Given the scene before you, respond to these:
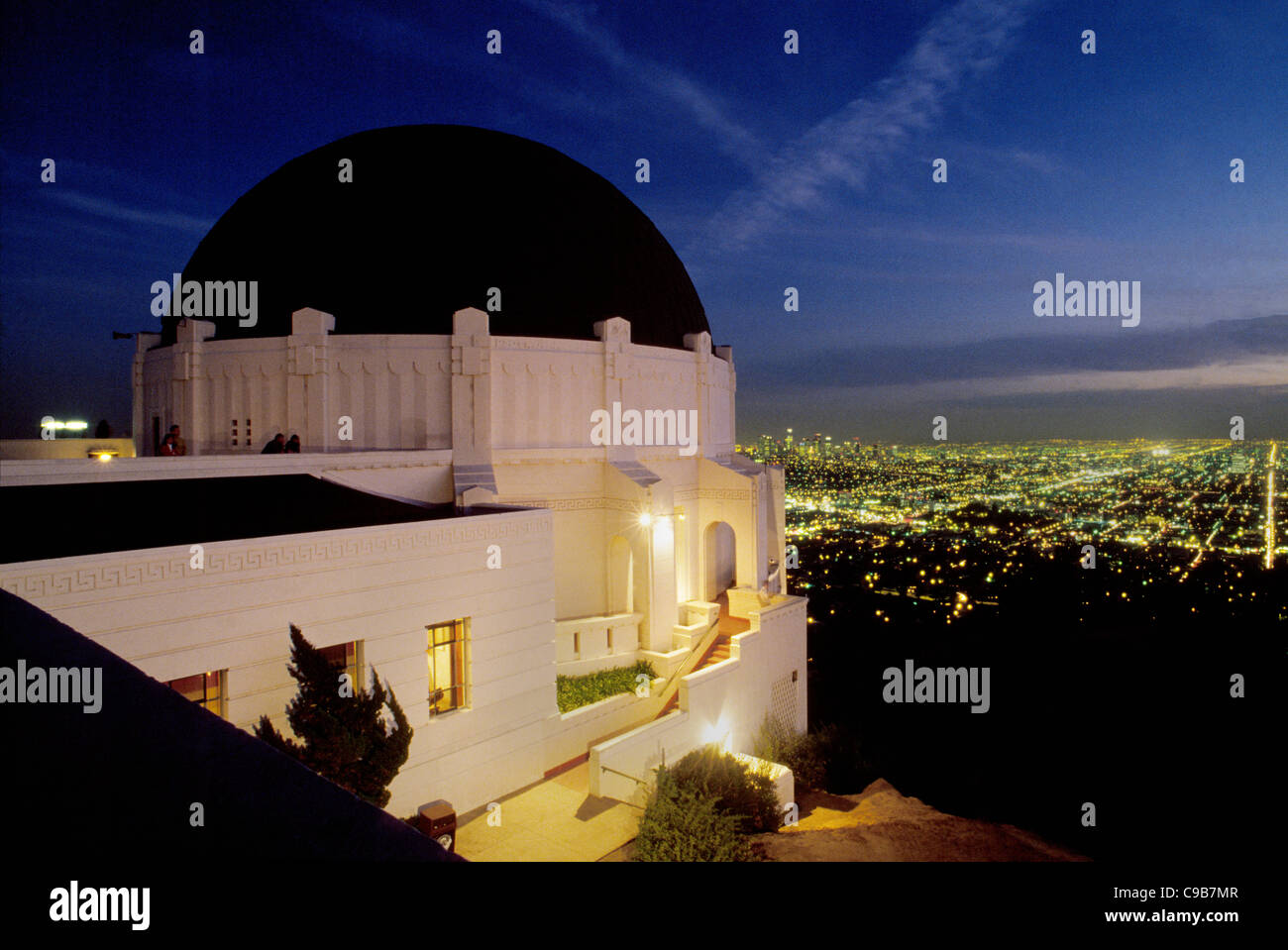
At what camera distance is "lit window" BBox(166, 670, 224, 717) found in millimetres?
9117

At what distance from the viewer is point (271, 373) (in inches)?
679

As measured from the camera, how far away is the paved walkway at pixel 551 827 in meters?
10.5

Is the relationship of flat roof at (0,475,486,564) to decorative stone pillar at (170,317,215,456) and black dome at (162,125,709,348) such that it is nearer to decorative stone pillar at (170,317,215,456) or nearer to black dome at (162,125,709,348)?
black dome at (162,125,709,348)

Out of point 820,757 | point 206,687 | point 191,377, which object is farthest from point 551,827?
point 191,377

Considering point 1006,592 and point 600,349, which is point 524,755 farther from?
point 1006,592

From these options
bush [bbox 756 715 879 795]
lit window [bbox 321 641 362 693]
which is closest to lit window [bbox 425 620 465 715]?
lit window [bbox 321 641 362 693]

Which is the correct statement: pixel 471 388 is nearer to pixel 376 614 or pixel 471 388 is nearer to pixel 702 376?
pixel 376 614

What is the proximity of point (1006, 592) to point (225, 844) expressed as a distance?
56489 millimetres

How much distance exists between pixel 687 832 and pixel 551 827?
2399 mm

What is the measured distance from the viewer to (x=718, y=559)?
23.4 metres
